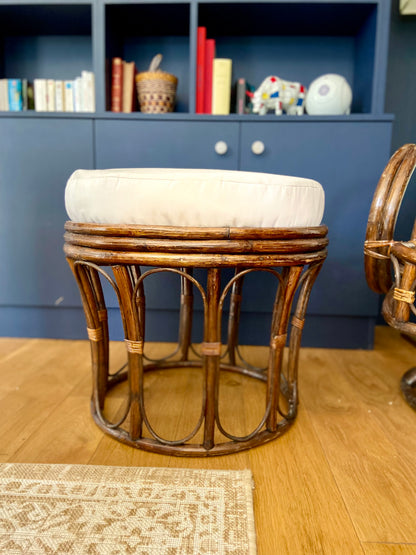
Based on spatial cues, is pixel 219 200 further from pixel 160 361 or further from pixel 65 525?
pixel 160 361

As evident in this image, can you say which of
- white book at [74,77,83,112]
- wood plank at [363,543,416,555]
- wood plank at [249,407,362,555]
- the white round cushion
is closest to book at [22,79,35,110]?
white book at [74,77,83,112]

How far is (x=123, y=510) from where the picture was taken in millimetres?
713

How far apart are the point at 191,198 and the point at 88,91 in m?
1.20

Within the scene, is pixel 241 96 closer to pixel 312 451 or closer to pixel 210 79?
pixel 210 79

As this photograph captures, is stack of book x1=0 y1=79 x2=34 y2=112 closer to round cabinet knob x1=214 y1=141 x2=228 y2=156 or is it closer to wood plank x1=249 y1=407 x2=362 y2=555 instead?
round cabinet knob x1=214 y1=141 x2=228 y2=156

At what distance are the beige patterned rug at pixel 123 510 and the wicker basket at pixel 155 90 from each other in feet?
4.06

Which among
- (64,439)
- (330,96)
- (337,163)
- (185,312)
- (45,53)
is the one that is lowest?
(64,439)

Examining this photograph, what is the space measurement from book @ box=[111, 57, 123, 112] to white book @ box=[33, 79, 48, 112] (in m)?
0.29

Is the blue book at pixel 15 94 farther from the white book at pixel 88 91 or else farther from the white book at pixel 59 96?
the white book at pixel 88 91

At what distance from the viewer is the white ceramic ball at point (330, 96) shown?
5.10 feet

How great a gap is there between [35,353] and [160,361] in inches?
18.0

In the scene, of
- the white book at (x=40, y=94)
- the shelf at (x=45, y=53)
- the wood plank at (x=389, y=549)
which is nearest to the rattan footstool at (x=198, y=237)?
the wood plank at (x=389, y=549)

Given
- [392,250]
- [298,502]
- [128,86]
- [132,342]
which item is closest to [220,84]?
[128,86]

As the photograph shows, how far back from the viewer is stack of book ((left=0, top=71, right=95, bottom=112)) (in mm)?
1700
